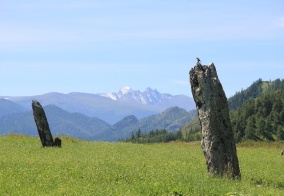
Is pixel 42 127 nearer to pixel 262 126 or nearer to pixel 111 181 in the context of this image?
pixel 111 181

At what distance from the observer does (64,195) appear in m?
16.0

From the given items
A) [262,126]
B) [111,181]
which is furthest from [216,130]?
[262,126]

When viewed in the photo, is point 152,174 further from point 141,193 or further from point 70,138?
point 70,138

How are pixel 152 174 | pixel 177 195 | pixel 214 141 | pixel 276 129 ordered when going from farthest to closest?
pixel 276 129 → pixel 214 141 → pixel 152 174 → pixel 177 195

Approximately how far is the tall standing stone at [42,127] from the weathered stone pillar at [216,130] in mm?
24104

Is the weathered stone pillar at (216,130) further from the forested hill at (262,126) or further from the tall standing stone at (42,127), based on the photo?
the forested hill at (262,126)

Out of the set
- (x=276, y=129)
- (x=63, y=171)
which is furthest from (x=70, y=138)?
(x=276, y=129)

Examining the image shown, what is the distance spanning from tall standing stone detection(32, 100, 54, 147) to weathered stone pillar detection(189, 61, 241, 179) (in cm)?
2410

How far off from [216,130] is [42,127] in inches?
1024

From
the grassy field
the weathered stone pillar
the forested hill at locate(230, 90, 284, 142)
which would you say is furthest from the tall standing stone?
the forested hill at locate(230, 90, 284, 142)

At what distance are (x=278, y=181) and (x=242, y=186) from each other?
18.1 feet

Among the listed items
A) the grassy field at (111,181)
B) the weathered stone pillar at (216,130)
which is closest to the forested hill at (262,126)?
the weathered stone pillar at (216,130)

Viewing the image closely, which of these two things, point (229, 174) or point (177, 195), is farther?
point (229, 174)

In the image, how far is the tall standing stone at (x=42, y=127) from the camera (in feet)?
146
